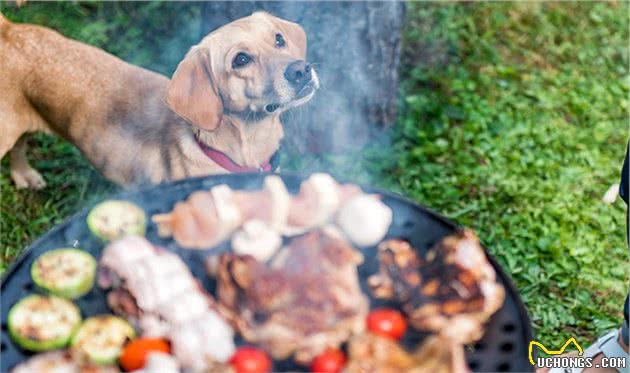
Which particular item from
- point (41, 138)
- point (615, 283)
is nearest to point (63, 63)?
point (41, 138)

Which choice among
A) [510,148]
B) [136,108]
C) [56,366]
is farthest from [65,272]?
[510,148]

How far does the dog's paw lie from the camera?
190 inches

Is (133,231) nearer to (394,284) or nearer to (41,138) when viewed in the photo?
(394,284)

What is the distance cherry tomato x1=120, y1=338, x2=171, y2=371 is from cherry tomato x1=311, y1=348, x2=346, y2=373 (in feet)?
1.41

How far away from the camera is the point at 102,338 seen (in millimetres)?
2383

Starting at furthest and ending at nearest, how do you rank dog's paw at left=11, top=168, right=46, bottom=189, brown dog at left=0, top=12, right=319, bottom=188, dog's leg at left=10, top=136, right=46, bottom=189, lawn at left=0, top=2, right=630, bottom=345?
1. dog's paw at left=11, top=168, right=46, bottom=189
2. dog's leg at left=10, top=136, right=46, bottom=189
3. lawn at left=0, top=2, right=630, bottom=345
4. brown dog at left=0, top=12, right=319, bottom=188

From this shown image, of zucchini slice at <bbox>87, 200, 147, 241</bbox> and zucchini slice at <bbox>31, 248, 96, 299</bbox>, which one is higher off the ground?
zucchini slice at <bbox>87, 200, 147, 241</bbox>

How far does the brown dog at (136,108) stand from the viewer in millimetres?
3635

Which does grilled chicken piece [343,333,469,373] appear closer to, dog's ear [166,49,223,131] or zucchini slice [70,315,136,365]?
zucchini slice [70,315,136,365]

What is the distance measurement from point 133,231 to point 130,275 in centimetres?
24

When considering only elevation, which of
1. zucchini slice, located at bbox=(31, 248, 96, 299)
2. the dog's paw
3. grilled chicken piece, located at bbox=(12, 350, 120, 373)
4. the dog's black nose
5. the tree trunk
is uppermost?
the dog's black nose

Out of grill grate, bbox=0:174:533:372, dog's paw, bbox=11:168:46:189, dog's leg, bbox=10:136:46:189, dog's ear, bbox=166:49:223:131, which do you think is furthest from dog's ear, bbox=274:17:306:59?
dog's paw, bbox=11:168:46:189

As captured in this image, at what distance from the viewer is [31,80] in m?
3.98

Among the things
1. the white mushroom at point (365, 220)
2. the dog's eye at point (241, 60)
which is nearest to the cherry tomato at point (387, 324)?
the white mushroom at point (365, 220)
